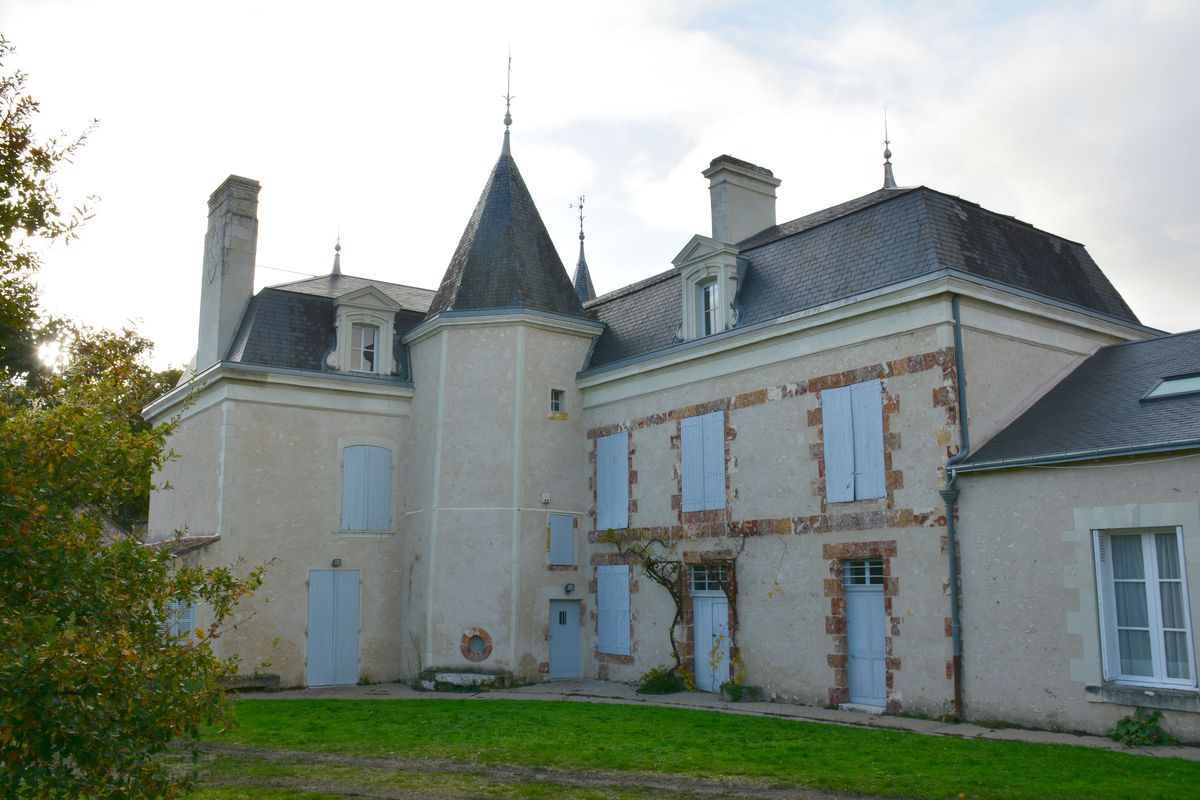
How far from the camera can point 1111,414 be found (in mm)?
12188

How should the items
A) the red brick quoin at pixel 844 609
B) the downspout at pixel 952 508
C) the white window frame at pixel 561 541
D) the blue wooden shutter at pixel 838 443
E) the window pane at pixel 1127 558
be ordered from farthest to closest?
the white window frame at pixel 561 541 → the blue wooden shutter at pixel 838 443 → the red brick quoin at pixel 844 609 → the downspout at pixel 952 508 → the window pane at pixel 1127 558

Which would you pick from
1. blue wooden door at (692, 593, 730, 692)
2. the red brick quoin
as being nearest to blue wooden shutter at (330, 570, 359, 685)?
Answer: blue wooden door at (692, 593, 730, 692)

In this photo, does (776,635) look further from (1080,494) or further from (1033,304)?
(1033,304)

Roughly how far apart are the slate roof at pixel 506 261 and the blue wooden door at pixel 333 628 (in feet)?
17.1

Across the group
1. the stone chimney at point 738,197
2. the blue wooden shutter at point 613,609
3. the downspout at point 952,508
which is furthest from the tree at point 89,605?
the stone chimney at point 738,197

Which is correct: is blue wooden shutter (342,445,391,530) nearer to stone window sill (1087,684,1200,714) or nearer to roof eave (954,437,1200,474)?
roof eave (954,437,1200,474)

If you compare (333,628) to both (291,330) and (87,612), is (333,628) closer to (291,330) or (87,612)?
(291,330)

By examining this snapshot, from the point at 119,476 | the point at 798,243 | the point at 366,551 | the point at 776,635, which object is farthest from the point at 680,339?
the point at 119,476

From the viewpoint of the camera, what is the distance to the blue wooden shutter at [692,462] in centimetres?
1612

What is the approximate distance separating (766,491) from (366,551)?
7.56 m

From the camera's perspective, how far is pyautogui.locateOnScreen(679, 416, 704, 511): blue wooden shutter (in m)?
16.1

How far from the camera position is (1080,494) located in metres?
11.4

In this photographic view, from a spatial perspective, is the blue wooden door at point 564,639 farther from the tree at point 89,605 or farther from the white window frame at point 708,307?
the tree at point 89,605

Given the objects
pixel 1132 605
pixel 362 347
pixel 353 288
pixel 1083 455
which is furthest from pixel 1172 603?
pixel 353 288
